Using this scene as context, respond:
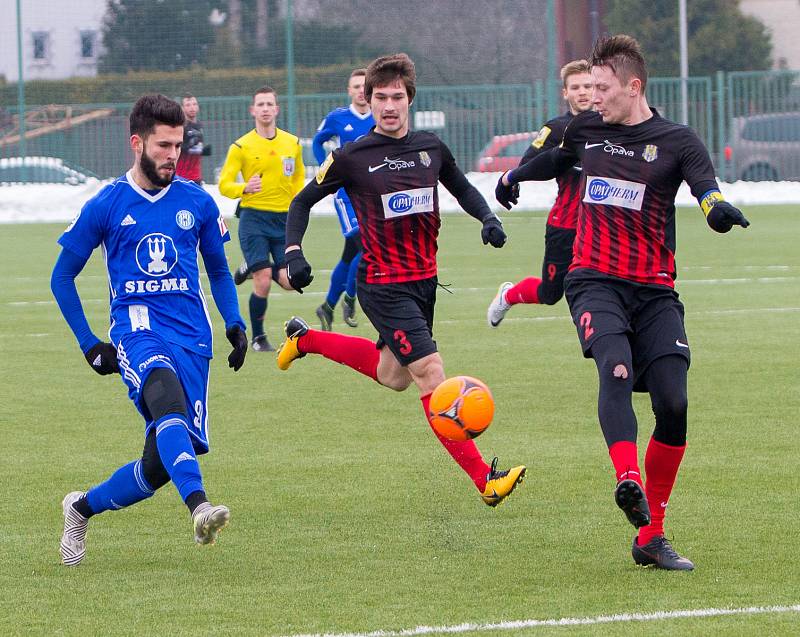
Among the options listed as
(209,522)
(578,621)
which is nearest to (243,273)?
(209,522)

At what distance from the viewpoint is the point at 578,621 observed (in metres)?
5.34

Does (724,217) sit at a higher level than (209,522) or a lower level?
higher

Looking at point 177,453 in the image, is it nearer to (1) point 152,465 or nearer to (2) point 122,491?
(1) point 152,465

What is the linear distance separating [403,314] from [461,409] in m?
0.72

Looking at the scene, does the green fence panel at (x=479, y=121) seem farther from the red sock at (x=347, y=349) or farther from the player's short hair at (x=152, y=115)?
the player's short hair at (x=152, y=115)

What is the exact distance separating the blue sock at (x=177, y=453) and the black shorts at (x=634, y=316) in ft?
5.40

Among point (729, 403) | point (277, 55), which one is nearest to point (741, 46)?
point (277, 55)

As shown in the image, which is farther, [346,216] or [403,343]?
[346,216]

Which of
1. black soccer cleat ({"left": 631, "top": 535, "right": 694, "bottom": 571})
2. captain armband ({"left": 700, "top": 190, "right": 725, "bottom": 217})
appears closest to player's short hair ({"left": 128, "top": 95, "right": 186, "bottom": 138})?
captain armband ({"left": 700, "top": 190, "right": 725, "bottom": 217})

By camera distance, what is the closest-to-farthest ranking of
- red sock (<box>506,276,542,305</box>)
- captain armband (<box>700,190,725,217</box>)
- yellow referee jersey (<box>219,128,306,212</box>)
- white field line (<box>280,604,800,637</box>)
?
1. white field line (<box>280,604,800,637</box>)
2. captain armband (<box>700,190,725,217</box>)
3. red sock (<box>506,276,542,305</box>)
4. yellow referee jersey (<box>219,128,306,212</box>)

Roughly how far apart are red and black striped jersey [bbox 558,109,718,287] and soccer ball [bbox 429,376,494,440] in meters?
0.77

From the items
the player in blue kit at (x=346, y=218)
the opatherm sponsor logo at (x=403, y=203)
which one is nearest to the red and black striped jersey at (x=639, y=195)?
the opatherm sponsor logo at (x=403, y=203)

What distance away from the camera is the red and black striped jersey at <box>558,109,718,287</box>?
646 cm

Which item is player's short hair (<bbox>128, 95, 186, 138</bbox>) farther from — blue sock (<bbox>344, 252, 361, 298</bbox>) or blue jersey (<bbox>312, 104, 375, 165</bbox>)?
blue jersey (<bbox>312, 104, 375, 165</bbox>)
